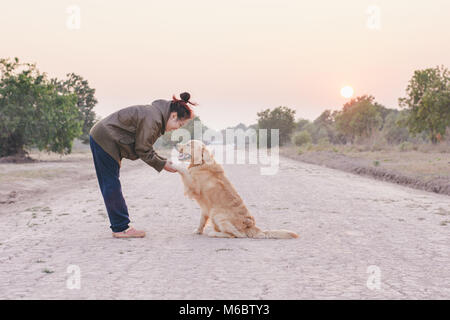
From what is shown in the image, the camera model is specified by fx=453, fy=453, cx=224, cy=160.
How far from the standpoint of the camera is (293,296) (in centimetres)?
403

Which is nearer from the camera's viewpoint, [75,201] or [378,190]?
[75,201]

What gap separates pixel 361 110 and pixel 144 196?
56407 mm

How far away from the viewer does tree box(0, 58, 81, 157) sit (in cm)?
2962

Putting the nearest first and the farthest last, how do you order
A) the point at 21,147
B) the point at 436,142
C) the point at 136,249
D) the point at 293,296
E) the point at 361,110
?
the point at 293,296, the point at 136,249, the point at 21,147, the point at 436,142, the point at 361,110

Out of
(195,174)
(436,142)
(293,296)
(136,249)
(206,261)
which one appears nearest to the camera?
(293,296)

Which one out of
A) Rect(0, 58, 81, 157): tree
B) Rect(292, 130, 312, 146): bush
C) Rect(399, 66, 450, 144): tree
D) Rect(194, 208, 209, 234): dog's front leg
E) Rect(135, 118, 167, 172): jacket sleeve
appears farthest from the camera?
Rect(292, 130, 312, 146): bush

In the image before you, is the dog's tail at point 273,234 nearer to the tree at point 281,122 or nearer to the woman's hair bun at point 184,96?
the woman's hair bun at point 184,96

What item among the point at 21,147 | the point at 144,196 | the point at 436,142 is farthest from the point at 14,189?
the point at 436,142

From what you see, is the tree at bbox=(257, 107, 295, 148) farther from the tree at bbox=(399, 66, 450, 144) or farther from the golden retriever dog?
the golden retriever dog

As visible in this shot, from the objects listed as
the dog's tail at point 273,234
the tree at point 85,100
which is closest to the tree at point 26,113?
the tree at point 85,100

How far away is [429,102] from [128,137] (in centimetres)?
3899

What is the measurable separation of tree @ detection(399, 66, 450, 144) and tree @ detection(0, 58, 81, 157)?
99.8 ft

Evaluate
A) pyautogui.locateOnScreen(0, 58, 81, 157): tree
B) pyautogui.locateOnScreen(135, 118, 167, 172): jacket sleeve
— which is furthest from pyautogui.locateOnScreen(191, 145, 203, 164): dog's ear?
pyautogui.locateOnScreen(0, 58, 81, 157): tree
